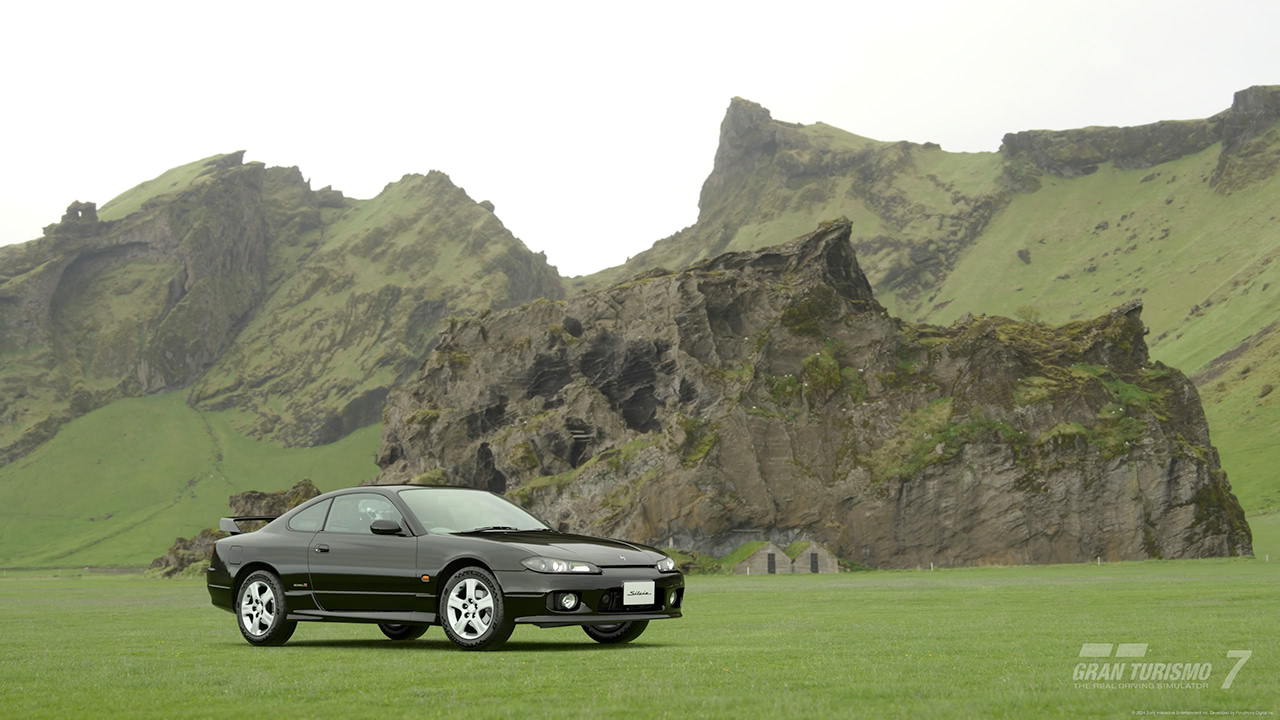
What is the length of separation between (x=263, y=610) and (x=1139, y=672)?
44.8ft

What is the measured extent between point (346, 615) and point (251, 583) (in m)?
2.21

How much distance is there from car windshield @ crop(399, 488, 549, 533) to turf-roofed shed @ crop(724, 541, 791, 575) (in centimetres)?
10819

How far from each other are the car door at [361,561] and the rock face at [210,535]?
501 ft

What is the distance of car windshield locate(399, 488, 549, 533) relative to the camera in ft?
62.7

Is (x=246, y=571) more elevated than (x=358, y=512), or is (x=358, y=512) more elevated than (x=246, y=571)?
(x=358, y=512)

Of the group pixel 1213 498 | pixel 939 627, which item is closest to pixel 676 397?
pixel 1213 498

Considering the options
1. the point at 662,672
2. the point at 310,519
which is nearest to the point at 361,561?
the point at 310,519

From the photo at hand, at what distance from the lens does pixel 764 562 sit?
128 m

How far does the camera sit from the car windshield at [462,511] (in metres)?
19.1

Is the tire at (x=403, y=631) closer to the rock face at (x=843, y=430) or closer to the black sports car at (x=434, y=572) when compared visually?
the black sports car at (x=434, y=572)

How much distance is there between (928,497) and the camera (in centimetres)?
13838

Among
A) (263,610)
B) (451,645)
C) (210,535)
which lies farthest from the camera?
(210,535)

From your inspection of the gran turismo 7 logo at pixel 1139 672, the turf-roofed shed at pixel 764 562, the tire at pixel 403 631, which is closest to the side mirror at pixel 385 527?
the tire at pixel 403 631

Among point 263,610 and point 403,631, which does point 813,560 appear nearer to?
point 403,631
